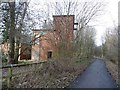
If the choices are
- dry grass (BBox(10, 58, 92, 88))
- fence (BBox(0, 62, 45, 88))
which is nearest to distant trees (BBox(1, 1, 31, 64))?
dry grass (BBox(10, 58, 92, 88))

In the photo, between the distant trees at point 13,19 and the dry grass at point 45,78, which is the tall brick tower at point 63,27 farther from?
the dry grass at point 45,78

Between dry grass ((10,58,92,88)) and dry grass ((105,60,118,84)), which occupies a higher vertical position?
dry grass ((10,58,92,88))

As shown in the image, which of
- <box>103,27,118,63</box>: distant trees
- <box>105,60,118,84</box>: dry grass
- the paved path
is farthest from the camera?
<box>103,27,118,63</box>: distant trees

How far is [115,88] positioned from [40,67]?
422 centimetres

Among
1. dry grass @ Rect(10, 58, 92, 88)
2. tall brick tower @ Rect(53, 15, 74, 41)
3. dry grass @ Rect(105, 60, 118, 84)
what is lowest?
dry grass @ Rect(105, 60, 118, 84)

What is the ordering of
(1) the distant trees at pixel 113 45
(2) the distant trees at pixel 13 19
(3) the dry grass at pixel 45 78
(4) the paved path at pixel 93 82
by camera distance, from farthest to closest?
1. (1) the distant trees at pixel 113 45
2. (2) the distant trees at pixel 13 19
3. (4) the paved path at pixel 93 82
4. (3) the dry grass at pixel 45 78

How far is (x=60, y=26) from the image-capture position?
22047 mm

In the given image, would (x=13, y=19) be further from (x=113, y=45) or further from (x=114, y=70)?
(x=113, y=45)

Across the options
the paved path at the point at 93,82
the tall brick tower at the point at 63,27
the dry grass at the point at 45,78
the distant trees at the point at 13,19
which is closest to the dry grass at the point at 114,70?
the paved path at the point at 93,82

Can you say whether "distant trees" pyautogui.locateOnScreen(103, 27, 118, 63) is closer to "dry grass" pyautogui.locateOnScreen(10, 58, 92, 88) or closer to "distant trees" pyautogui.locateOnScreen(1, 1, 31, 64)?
"distant trees" pyautogui.locateOnScreen(1, 1, 31, 64)

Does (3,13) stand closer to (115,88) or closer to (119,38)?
(115,88)

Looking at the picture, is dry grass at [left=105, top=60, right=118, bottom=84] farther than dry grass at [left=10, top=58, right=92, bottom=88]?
Yes

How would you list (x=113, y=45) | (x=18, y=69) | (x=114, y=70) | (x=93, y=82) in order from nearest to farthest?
1. (x=93, y=82)
2. (x=18, y=69)
3. (x=114, y=70)
4. (x=113, y=45)

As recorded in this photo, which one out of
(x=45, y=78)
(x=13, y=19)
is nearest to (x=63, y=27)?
(x=13, y=19)
